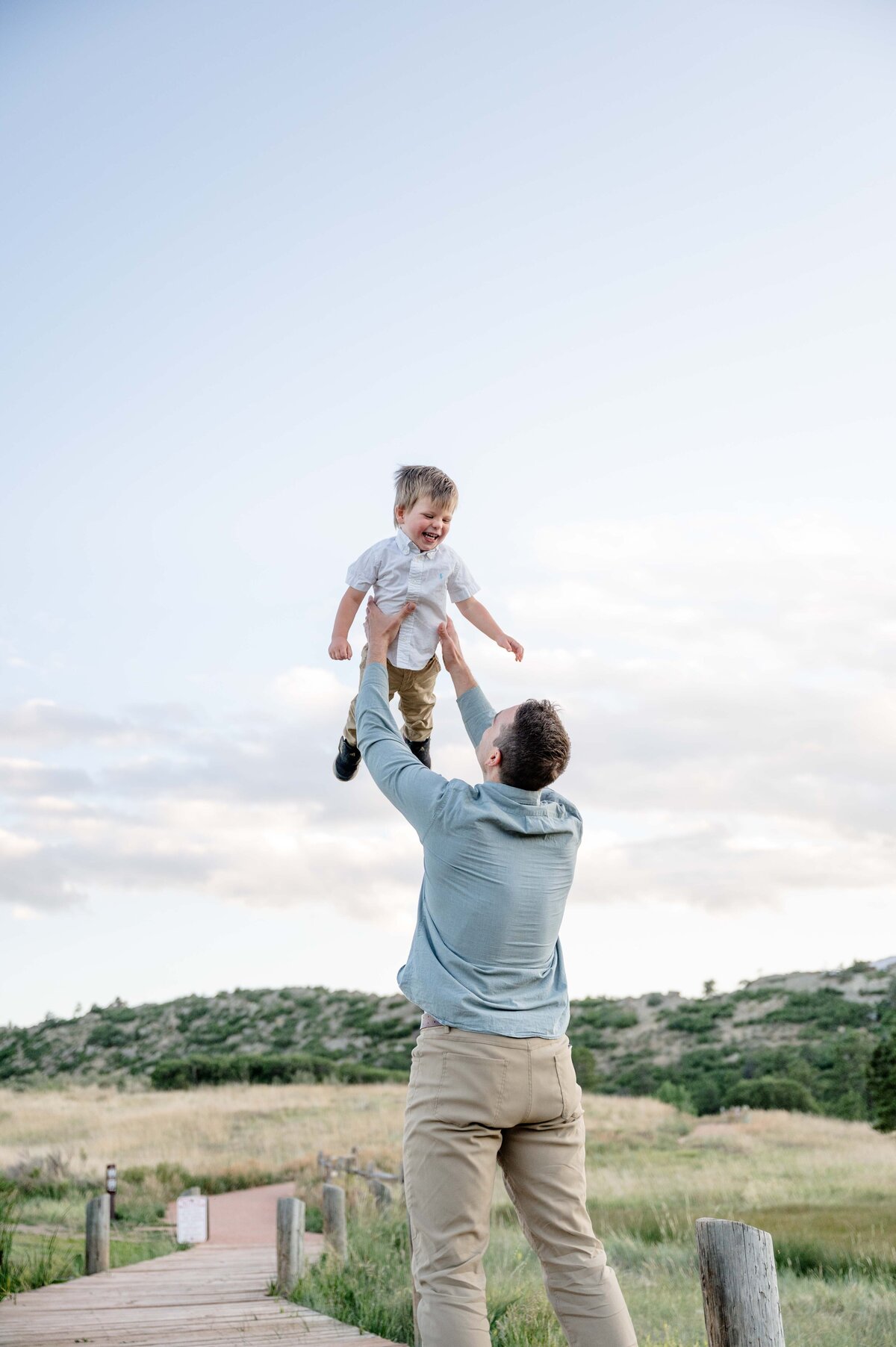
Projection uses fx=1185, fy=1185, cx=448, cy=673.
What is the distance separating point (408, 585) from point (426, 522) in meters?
0.26

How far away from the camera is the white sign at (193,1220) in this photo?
39.9 ft

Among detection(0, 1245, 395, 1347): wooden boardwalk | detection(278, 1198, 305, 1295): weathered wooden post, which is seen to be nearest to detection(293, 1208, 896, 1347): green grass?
detection(278, 1198, 305, 1295): weathered wooden post

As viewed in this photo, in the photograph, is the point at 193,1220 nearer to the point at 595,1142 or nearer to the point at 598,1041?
the point at 595,1142

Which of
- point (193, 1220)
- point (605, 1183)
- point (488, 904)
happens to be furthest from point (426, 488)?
point (605, 1183)

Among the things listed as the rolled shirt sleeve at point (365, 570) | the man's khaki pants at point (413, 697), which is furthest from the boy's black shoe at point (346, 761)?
the rolled shirt sleeve at point (365, 570)

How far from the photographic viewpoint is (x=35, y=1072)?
2159 inches

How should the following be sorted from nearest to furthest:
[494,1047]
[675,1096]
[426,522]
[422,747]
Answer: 1. [494,1047]
2. [426,522]
3. [422,747]
4. [675,1096]

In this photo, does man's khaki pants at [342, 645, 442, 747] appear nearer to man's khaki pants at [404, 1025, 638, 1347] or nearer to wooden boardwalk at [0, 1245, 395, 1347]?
man's khaki pants at [404, 1025, 638, 1347]

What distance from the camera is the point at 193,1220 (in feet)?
40.4

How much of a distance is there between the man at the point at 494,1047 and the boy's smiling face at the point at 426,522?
1.34 metres

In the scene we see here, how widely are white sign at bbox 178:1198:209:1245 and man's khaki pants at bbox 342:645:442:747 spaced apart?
9.08 meters

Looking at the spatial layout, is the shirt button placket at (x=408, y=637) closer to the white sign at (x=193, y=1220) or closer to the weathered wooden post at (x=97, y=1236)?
the weathered wooden post at (x=97, y=1236)

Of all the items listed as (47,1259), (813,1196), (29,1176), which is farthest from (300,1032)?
(47,1259)

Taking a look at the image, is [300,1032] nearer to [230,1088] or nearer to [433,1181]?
[230,1088]
